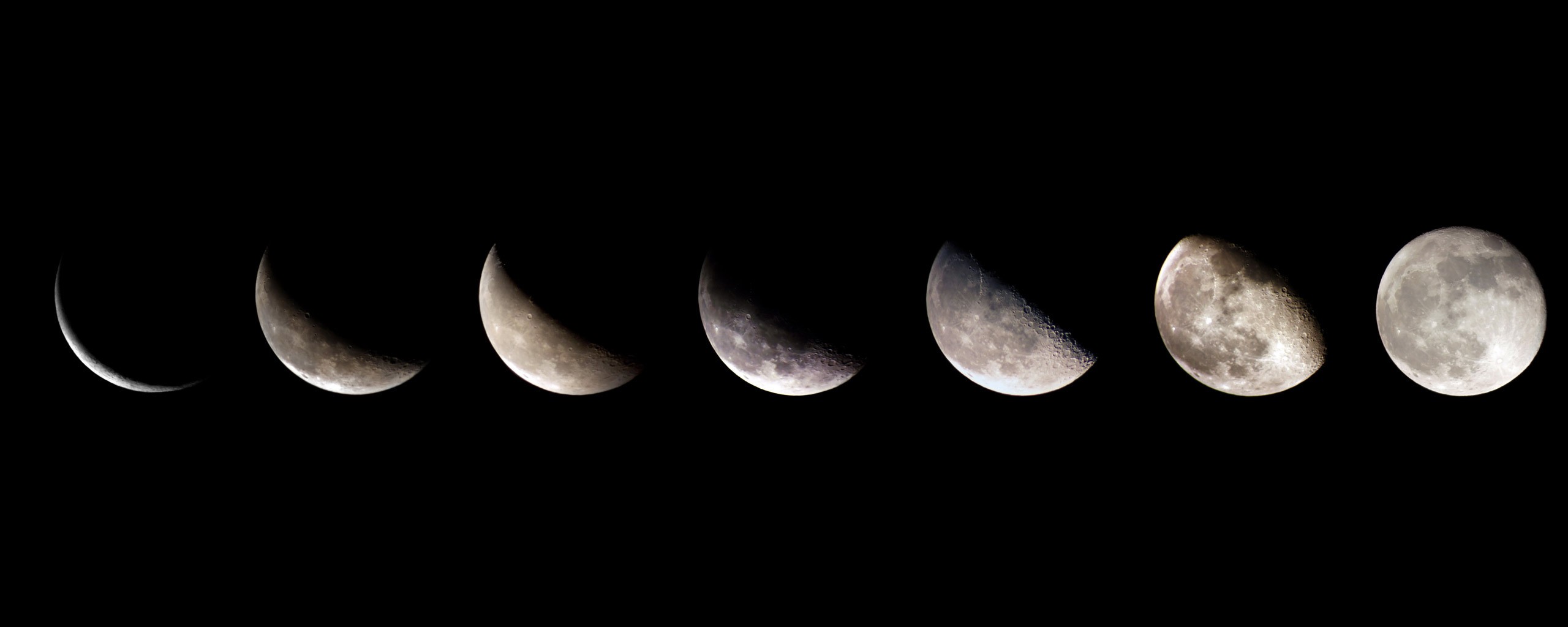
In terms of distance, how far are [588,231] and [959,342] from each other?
2.51 metres

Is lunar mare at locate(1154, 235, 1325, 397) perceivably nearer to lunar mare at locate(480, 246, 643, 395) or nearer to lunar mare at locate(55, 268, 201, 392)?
lunar mare at locate(480, 246, 643, 395)

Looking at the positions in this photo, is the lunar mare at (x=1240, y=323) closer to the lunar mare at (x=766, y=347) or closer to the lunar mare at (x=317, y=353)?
the lunar mare at (x=766, y=347)

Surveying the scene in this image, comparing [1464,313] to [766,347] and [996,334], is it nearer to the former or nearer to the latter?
[996,334]

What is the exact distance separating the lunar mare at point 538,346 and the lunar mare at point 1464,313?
187 inches

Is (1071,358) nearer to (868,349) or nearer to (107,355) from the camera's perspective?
(868,349)

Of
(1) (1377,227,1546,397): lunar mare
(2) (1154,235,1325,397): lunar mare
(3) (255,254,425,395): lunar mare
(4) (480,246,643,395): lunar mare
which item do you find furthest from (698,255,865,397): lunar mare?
(1) (1377,227,1546,397): lunar mare

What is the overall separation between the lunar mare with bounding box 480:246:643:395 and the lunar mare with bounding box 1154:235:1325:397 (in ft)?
11.6

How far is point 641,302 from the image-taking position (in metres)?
5.98

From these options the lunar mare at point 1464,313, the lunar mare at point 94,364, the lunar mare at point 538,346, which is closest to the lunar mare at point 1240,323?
the lunar mare at point 1464,313

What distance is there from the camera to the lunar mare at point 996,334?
18.0 ft

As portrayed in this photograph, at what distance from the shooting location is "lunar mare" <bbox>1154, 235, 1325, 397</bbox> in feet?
17.6

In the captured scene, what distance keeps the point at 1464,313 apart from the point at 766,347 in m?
4.08

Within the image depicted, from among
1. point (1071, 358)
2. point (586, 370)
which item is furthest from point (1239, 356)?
point (586, 370)

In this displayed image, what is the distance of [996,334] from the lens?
→ 5543 mm
